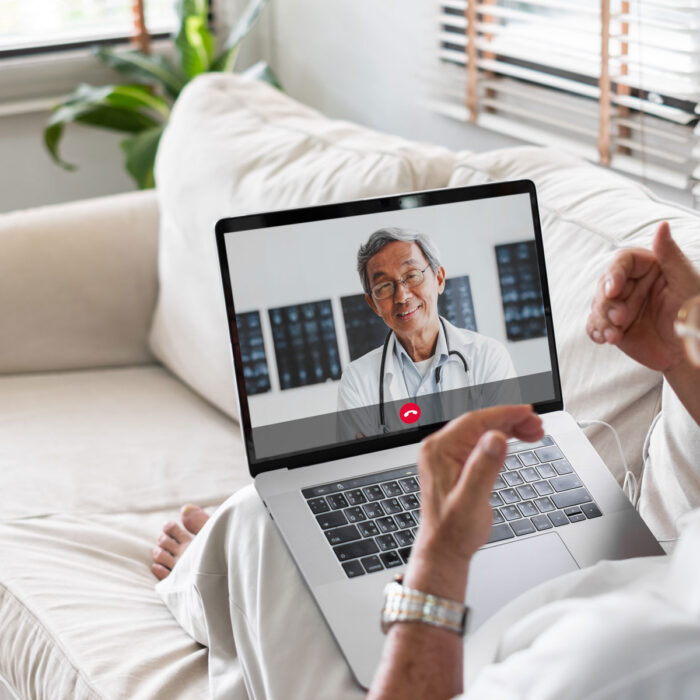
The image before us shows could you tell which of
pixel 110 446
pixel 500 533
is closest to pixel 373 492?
pixel 500 533

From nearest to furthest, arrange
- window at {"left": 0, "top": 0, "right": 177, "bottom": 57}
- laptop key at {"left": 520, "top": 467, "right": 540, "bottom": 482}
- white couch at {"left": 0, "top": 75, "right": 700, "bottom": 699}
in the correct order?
1. laptop key at {"left": 520, "top": 467, "right": 540, "bottom": 482}
2. white couch at {"left": 0, "top": 75, "right": 700, "bottom": 699}
3. window at {"left": 0, "top": 0, "right": 177, "bottom": 57}

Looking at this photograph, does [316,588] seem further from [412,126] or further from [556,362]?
[412,126]

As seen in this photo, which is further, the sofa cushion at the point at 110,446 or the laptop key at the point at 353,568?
the sofa cushion at the point at 110,446

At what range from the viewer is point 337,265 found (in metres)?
0.98

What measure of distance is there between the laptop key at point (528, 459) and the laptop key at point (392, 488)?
0.13 m

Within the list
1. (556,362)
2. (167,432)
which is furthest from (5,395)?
(556,362)

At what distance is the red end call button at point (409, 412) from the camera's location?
96 cm

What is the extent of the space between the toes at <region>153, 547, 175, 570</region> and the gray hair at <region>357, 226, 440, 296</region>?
0.47 metres

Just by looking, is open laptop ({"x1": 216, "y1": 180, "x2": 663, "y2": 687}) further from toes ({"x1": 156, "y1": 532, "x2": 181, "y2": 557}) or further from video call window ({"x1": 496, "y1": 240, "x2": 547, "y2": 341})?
toes ({"x1": 156, "y1": 532, "x2": 181, "y2": 557})

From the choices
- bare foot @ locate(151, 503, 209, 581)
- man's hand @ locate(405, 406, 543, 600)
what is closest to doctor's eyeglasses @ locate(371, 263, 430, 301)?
man's hand @ locate(405, 406, 543, 600)

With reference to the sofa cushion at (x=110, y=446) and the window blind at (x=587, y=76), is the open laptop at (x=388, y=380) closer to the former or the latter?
the sofa cushion at (x=110, y=446)

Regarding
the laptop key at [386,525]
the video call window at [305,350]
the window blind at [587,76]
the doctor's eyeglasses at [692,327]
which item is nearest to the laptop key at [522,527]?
the laptop key at [386,525]

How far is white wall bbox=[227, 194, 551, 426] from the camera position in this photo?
97 centimetres

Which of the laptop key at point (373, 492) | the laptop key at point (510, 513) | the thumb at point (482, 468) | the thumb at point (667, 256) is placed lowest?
the laptop key at point (510, 513)
